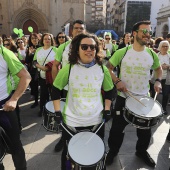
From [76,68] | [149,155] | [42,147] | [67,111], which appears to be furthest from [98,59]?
[42,147]

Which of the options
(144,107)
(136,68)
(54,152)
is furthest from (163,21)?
(54,152)

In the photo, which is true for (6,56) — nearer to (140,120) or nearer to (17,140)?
(17,140)

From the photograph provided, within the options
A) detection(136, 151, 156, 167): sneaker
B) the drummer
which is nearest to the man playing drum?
the drummer

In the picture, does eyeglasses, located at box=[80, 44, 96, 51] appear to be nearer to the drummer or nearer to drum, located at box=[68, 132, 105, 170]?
the drummer

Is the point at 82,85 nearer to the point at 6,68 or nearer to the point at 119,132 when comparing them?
the point at 6,68

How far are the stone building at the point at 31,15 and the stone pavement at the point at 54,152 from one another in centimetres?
2698

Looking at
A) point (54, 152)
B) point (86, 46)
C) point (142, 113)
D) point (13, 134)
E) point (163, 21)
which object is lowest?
point (54, 152)

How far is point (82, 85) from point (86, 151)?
2.32 feet

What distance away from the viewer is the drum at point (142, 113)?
8.22ft

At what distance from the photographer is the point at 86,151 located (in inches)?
80.0

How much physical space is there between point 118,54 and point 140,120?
1042 mm

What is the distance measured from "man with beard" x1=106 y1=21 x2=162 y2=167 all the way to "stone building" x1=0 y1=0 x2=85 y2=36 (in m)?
28.2

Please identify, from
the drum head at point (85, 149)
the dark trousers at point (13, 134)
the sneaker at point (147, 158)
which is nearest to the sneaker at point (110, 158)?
the sneaker at point (147, 158)

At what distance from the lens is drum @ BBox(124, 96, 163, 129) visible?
2.51 meters
